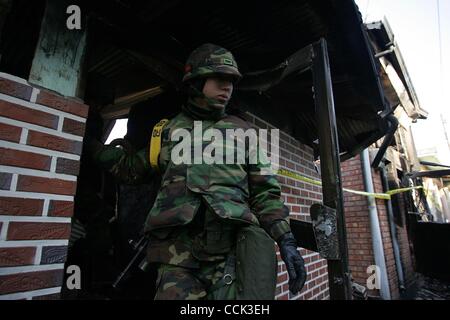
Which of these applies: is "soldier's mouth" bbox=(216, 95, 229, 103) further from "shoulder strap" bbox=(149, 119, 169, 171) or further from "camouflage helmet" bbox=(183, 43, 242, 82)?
"shoulder strap" bbox=(149, 119, 169, 171)

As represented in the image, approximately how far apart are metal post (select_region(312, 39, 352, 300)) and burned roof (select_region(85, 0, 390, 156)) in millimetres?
268

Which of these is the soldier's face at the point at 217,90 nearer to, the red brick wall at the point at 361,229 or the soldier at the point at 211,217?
the soldier at the point at 211,217

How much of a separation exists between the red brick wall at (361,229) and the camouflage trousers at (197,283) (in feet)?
17.1

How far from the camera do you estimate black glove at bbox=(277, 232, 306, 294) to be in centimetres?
145

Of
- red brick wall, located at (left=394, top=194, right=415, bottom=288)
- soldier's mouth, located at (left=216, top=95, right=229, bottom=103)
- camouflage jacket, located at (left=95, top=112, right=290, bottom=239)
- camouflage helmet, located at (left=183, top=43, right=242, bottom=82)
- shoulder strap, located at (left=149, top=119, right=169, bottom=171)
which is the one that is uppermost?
camouflage helmet, located at (left=183, top=43, right=242, bottom=82)

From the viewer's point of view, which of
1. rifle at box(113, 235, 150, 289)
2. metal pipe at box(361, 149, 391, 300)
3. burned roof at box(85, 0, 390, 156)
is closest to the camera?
burned roof at box(85, 0, 390, 156)

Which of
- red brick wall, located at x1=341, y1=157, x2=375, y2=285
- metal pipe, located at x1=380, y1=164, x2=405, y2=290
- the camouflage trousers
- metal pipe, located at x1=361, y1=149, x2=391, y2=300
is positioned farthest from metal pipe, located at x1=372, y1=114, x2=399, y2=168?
the camouflage trousers

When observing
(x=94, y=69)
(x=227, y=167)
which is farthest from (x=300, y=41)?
(x=94, y=69)

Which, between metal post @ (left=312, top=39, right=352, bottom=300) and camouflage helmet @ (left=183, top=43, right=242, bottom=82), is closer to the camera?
metal post @ (left=312, top=39, right=352, bottom=300)

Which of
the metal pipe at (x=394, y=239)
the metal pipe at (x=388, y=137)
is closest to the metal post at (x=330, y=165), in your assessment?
the metal pipe at (x=388, y=137)

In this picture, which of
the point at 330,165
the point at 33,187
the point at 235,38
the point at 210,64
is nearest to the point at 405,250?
the point at 330,165

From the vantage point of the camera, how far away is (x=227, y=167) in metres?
1.56

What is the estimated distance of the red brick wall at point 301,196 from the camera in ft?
9.99
